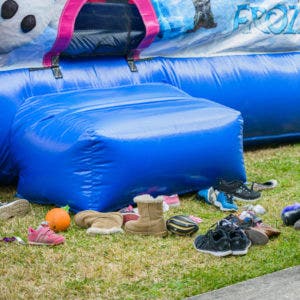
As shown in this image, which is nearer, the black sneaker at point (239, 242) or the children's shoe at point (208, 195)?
the black sneaker at point (239, 242)

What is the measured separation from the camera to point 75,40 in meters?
6.11

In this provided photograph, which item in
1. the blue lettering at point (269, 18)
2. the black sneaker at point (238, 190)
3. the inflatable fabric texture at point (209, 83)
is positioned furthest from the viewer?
the blue lettering at point (269, 18)

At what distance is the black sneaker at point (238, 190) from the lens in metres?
5.32

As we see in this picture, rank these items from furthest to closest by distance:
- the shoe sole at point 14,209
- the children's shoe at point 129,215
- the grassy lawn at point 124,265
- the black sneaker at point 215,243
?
the shoe sole at point 14,209 < the children's shoe at point 129,215 < the black sneaker at point 215,243 < the grassy lawn at point 124,265

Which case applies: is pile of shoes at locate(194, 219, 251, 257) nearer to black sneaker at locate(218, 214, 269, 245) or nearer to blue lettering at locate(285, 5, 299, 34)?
black sneaker at locate(218, 214, 269, 245)

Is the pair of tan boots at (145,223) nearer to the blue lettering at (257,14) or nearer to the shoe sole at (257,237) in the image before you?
the shoe sole at (257,237)

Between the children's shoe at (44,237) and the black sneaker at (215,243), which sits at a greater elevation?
the black sneaker at (215,243)

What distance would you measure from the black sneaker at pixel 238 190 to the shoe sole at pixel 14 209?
1.36 m

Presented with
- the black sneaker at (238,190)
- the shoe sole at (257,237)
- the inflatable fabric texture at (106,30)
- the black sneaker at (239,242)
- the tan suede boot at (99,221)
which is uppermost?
the inflatable fabric texture at (106,30)

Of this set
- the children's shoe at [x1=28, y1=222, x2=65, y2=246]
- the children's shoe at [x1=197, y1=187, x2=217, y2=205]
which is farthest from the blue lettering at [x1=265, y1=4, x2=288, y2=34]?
the children's shoe at [x1=28, y1=222, x2=65, y2=246]

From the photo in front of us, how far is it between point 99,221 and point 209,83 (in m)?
2.59

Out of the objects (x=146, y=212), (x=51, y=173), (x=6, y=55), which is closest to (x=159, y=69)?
(x=6, y=55)

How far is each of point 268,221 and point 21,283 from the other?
1.77 metres

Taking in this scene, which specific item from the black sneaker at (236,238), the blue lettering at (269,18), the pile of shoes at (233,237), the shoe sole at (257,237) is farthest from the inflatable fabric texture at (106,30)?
the shoe sole at (257,237)
